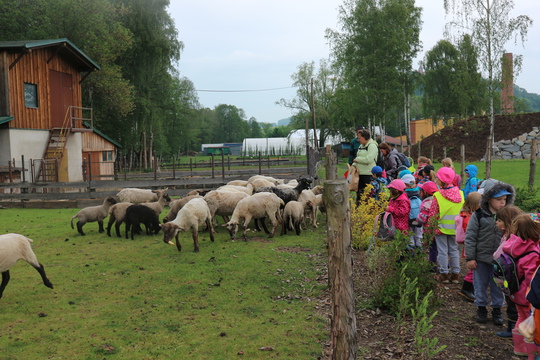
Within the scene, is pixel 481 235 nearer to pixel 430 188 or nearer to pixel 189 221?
pixel 430 188

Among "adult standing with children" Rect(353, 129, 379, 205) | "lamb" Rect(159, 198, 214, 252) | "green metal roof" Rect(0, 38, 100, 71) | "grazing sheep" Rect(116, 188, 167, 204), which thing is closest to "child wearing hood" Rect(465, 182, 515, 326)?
"adult standing with children" Rect(353, 129, 379, 205)

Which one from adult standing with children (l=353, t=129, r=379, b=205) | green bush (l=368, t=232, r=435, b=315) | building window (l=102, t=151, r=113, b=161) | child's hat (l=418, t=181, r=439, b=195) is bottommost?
green bush (l=368, t=232, r=435, b=315)

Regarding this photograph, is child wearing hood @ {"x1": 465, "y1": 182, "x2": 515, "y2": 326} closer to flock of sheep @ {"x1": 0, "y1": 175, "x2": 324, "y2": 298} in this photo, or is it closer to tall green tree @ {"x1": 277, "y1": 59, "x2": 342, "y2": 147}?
flock of sheep @ {"x1": 0, "y1": 175, "x2": 324, "y2": 298}

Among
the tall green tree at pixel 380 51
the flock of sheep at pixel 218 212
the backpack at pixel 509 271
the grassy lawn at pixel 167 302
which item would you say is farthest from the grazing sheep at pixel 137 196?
the tall green tree at pixel 380 51

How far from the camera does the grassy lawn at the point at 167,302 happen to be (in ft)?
15.5

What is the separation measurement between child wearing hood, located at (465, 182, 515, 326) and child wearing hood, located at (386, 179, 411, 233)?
146 centimetres

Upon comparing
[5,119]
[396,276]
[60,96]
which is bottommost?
[396,276]

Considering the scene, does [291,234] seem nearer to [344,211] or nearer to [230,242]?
[230,242]

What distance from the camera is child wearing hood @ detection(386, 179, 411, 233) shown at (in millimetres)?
6848

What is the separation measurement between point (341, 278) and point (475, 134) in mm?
39917

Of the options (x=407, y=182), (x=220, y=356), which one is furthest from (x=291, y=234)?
(x=220, y=356)

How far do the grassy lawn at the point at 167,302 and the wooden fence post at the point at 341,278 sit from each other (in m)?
0.92

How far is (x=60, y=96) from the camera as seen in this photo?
2564 centimetres

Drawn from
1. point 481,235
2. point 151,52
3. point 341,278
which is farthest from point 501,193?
point 151,52
